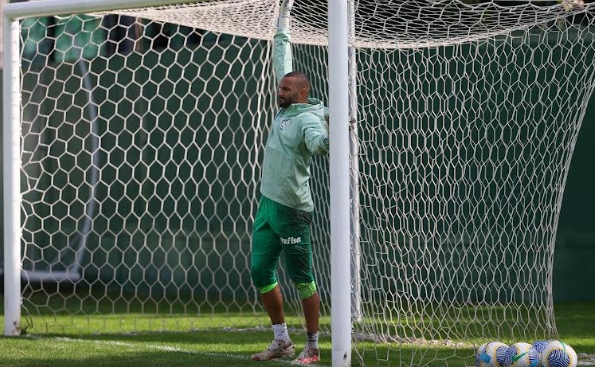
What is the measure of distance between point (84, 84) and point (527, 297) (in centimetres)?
652

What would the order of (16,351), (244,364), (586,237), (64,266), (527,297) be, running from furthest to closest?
1. (64,266)
2. (586,237)
3. (527,297)
4. (16,351)
5. (244,364)

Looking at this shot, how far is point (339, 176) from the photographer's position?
590 cm

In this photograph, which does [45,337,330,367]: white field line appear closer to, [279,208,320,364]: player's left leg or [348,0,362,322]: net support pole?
[279,208,320,364]: player's left leg

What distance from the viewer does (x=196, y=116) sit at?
1161 cm

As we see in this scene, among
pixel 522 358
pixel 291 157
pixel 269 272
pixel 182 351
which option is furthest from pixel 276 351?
pixel 522 358

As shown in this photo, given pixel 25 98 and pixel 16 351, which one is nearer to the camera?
pixel 16 351

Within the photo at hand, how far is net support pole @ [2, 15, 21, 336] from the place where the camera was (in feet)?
25.7

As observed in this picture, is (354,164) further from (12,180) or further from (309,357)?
(12,180)

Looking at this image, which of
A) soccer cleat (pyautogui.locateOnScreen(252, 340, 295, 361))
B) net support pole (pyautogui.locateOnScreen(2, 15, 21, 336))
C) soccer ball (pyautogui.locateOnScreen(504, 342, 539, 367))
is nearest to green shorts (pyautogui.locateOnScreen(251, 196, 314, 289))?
soccer cleat (pyautogui.locateOnScreen(252, 340, 295, 361))

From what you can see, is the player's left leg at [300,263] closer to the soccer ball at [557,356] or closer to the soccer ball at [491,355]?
the soccer ball at [491,355]

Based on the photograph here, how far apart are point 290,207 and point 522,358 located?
5.22ft

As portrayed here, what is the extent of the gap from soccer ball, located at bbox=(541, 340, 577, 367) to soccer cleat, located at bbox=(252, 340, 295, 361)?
1591 millimetres

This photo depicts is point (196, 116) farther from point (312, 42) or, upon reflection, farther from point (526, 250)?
point (526, 250)

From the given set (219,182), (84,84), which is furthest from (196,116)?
(84,84)
